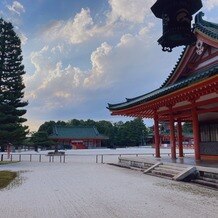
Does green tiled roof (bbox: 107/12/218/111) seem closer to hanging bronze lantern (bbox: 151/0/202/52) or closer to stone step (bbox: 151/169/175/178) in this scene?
stone step (bbox: 151/169/175/178)

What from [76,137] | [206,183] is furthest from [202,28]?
[76,137]

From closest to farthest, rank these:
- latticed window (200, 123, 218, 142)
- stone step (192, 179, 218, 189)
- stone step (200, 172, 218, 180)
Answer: stone step (192, 179, 218, 189)
stone step (200, 172, 218, 180)
latticed window (200, 123, 218, 142)

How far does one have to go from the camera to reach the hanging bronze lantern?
3006mm

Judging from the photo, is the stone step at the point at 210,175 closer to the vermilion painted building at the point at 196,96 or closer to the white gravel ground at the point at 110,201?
the white gravel ground at the point at 110,201

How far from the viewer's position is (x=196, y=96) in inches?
580

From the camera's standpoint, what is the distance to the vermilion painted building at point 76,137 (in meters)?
80.0

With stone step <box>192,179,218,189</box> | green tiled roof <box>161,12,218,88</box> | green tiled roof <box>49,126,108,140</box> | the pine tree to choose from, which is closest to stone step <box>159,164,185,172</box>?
stone step <box>192,179,218,189</box>

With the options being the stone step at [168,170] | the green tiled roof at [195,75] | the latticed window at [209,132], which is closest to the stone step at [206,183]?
the stone step at [168,170]

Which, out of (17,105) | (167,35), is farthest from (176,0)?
(17,105)

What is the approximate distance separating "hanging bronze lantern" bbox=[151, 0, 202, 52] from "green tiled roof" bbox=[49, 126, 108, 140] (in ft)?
251

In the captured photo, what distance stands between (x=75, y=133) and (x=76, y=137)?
7.38 feet

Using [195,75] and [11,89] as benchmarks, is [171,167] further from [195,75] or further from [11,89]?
[11,89]

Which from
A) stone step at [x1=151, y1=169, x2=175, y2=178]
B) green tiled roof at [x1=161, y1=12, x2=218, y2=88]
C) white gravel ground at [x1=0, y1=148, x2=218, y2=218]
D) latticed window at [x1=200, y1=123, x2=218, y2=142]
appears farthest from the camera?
latticed window at [x1=200, y1=123, x2=218, y2=142]

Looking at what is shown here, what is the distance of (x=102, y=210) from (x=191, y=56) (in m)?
12.2
